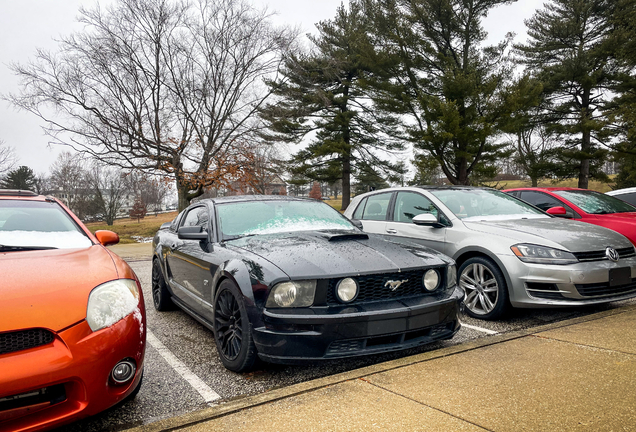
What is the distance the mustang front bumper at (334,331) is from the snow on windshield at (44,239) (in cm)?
149

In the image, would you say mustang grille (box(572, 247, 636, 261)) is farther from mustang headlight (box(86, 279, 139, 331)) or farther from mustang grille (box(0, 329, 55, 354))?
mustang grille (box(0, 329, 55, 354))

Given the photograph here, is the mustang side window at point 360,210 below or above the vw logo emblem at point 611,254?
above

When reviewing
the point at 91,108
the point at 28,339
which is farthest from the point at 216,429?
the point at 91,108

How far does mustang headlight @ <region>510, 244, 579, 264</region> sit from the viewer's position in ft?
13.8

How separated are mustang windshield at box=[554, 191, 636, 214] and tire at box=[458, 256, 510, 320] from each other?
304 cm

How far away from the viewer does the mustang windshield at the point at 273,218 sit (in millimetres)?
4059

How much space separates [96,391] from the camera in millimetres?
2166

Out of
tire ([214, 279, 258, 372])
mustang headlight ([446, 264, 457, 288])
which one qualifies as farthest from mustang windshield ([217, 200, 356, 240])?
mustang headlight ([446, 264, 457, 288])

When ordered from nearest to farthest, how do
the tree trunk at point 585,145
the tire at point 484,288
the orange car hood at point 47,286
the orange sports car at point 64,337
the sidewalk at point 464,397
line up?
1. the orange sports car at point 64,337
2. the orange car hood at point 47,286
3. the sidewalk at point 464,397
4. the tire at point 484,288
5. the tree trunk at point 585,145

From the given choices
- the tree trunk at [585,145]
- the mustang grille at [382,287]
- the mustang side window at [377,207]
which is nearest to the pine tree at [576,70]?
the tree trunk at [585,145]

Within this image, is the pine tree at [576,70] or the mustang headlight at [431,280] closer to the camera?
the mustang headlight at [431,280]

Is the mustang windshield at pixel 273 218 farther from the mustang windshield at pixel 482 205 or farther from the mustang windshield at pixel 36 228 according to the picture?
the mustang windshield at pixel 482 205

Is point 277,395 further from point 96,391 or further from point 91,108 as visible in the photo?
point 91,108

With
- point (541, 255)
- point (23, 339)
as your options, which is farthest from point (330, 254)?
point (541, 255)
